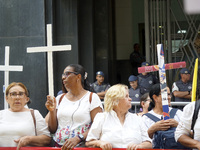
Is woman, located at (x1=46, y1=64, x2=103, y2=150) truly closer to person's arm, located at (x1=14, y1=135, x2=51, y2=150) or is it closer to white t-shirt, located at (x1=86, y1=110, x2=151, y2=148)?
person's arm, located at (x1=14, y1=135, x2=51, y2=150)

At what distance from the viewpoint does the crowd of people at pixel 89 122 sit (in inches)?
181

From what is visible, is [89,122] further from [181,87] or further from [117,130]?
[181,87]

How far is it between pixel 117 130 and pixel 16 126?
129 cm

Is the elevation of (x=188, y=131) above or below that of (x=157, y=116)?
below

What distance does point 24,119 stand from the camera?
506cm

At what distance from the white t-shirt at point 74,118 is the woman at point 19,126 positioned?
216 mm

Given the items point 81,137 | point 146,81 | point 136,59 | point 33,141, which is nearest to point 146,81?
point 146,81

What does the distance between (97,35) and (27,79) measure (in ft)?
10.1

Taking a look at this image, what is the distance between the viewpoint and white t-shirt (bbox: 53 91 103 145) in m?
5.02

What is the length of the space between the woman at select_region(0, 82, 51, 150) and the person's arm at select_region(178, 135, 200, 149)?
1.71 m

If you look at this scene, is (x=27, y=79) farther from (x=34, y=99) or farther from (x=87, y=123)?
(x=87, y=123)

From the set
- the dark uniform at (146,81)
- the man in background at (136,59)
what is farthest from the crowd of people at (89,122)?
the man in background at (136,59)

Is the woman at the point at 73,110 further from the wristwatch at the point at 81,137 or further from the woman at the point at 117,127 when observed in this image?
the woman at the point at 117,127

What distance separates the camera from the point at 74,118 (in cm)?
502
